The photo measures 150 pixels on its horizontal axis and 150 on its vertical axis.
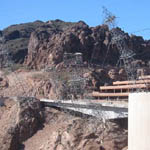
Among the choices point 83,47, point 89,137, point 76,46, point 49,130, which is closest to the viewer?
point 89,137

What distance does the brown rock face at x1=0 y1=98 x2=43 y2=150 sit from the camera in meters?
61.9

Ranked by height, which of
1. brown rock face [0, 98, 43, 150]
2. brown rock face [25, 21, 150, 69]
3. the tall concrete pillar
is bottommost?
brown rock face [0, 98, 43, 150]

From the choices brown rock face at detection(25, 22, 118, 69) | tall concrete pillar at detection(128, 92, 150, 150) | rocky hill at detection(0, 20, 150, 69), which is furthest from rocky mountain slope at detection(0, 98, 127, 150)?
rocky hill at detection(0, 20, 150, 69)

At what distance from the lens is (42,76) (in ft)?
345

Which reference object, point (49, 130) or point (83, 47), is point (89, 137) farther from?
point (83, 47)

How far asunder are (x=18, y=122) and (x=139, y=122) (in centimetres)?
5292

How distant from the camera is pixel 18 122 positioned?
2635 inches

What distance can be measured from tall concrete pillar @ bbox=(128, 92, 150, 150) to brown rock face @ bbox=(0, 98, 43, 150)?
1784 inches

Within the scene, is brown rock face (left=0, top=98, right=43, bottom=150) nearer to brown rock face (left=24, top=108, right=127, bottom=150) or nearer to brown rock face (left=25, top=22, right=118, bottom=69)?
brown rock face (left=24, top=108, right=127, bottom=150)

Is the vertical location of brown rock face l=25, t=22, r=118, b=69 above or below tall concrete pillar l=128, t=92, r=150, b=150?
above

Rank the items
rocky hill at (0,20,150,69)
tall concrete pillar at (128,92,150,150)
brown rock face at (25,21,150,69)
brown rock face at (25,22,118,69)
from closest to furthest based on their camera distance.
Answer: tall concrete pillar at (128,92,150,150) < brown rock face at (25,22,118,69) < brown rock face at (25,21,150,69) < rocky hill at (0,20,150,69)

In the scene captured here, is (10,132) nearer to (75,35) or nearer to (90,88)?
(90,88)

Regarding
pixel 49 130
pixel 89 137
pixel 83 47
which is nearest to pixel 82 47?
pixel 83 47

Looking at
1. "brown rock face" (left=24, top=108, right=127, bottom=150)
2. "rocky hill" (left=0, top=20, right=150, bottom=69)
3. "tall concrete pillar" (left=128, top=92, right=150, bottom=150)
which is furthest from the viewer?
"rocky hill" (left=0, top=20, right=150, bottom=69)
